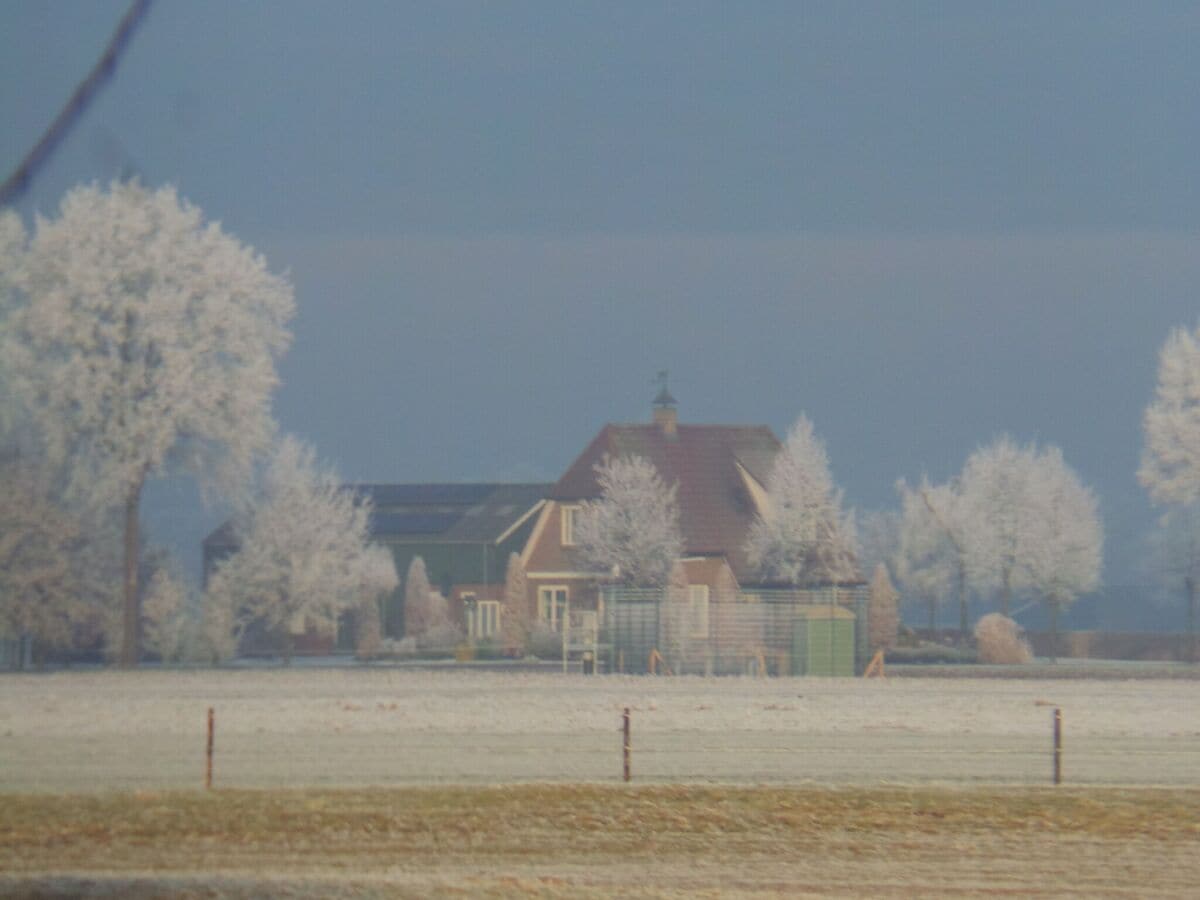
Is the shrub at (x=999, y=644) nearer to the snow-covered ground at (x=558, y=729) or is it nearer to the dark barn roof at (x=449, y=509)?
the snow-covered ground at (x=558, y=729)

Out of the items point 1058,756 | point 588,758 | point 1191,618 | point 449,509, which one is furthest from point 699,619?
point 1058,756

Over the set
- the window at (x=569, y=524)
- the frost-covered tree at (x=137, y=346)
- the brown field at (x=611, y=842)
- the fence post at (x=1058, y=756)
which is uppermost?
the frost-covered tree at (x=137, y=346)

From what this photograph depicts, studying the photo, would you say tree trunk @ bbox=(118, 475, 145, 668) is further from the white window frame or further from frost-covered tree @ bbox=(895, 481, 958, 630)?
frost-covered tree @ bbox=(895, 481, 958, 630)

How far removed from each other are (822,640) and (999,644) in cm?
801

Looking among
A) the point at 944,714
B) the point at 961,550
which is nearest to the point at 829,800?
the point at 944,714

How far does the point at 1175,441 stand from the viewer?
148 feet

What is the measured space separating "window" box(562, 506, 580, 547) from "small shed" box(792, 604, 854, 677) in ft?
33.1

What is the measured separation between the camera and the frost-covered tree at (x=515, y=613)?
154 ft

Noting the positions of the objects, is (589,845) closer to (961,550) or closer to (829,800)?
(829,800)

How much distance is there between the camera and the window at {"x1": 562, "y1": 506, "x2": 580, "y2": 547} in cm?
4988

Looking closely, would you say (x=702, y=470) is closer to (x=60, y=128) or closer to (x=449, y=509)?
(x=449, y=509)

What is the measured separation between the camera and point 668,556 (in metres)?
47.3

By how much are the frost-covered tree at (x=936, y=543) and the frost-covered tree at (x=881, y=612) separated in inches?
221

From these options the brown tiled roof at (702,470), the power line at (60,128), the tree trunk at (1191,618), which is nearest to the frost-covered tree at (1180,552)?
the tree trunk at (1191,618)
